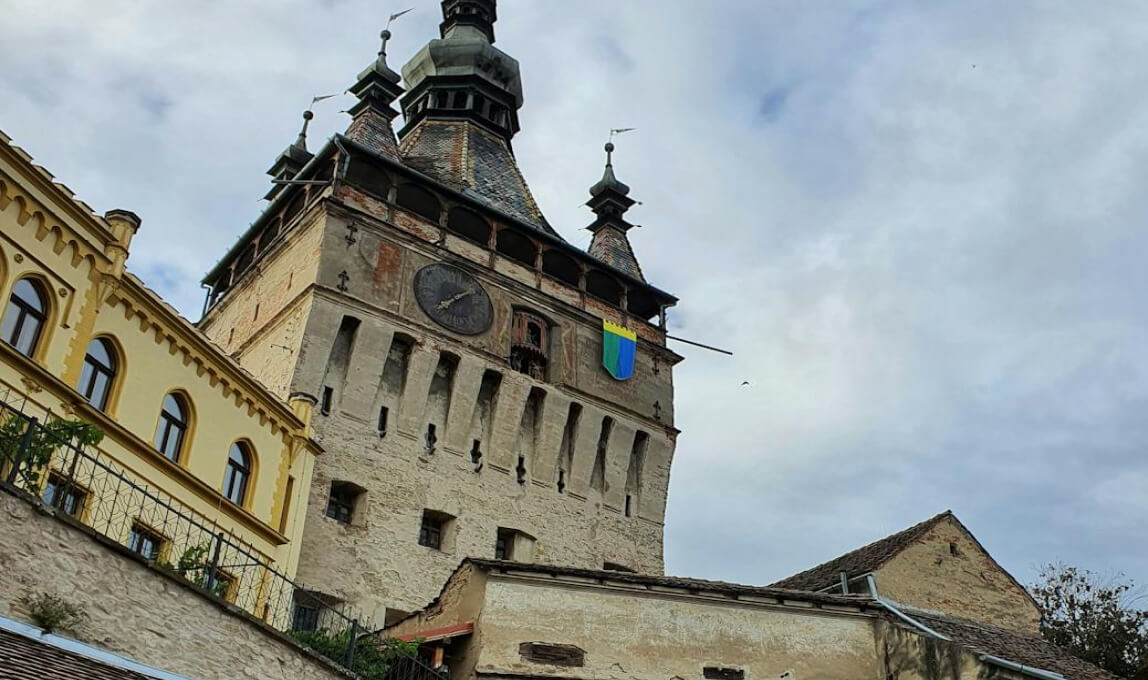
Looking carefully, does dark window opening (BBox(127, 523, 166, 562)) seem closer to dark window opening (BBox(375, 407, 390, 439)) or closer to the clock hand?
dark window opening (BBox(375, 407, 390, 439))

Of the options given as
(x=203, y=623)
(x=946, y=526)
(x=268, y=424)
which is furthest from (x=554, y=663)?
(x=946, y=526)

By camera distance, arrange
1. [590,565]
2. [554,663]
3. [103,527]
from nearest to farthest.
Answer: [103,527] < [554,663] < [590,565]

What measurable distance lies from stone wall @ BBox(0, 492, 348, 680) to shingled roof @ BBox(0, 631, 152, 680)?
55 cm

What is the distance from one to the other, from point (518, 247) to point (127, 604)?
79.1 feet

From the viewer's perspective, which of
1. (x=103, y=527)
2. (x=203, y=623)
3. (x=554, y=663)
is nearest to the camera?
(x=203, y=623)

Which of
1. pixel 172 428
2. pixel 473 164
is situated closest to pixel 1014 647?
pixel 172 428

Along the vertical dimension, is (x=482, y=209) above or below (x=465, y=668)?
above

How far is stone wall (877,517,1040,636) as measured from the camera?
22.6 meters

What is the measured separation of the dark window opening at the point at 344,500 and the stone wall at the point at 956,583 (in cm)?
1208

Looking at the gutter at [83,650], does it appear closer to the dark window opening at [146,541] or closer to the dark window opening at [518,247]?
the dark window opening at [146,541]

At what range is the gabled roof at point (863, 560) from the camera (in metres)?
22.8

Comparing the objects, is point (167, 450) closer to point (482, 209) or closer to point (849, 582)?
point (849, 582)

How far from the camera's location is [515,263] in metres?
33.9

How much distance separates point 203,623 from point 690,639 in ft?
26.8
